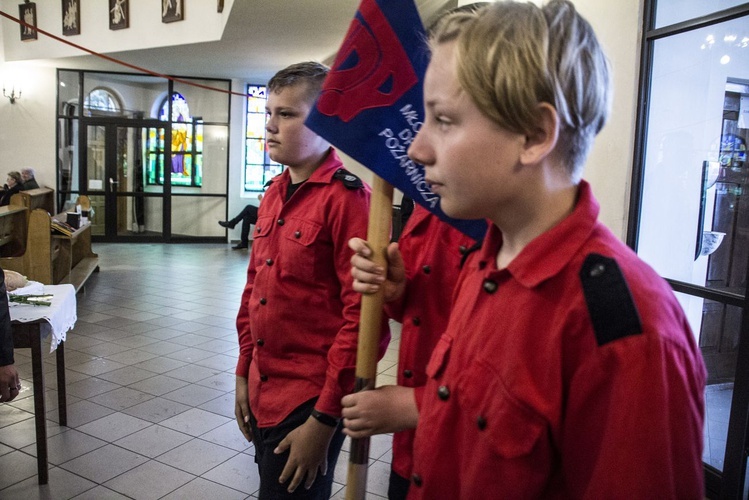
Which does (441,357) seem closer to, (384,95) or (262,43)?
(384,95)

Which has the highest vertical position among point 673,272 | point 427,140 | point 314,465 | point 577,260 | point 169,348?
point 427,140

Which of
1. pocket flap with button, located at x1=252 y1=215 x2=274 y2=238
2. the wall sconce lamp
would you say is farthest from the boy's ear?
the wall sconce lamp

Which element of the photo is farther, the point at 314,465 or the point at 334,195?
the point at 334,195

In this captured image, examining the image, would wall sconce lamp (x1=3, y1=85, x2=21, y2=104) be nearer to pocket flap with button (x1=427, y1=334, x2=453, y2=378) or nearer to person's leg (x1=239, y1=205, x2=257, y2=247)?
person's leg (x1=239, y1=205, x2=257, y2=247)

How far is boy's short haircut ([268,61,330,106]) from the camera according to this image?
1.58 metres

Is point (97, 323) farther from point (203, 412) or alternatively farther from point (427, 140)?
point (427, 140)

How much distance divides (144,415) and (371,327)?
3.04 m

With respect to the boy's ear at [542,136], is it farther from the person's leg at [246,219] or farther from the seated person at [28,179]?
the seated person at [28,179]

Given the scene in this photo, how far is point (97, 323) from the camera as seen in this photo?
5.87m

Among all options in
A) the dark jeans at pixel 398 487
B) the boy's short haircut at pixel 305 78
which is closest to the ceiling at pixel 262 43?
the boy's short haircut at pixel 305 78

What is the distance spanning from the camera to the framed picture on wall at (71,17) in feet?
33.3

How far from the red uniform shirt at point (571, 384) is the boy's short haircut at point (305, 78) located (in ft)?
2.84

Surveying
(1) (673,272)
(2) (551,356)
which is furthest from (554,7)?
(1) (673,272)

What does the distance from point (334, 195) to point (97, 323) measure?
5.03 m
